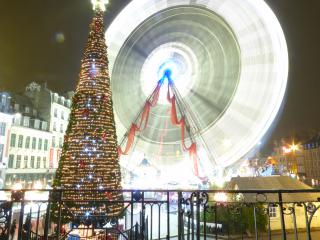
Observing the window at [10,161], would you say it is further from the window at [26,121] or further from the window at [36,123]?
the window at [36,123]

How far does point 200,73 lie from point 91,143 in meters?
11.4

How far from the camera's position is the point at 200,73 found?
791 inches

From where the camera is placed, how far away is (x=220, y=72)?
64.5 ft

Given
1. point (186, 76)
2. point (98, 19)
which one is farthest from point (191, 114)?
point (98, 19)

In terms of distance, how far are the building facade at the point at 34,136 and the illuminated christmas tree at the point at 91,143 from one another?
20.5m

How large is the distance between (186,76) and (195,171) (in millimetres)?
6147

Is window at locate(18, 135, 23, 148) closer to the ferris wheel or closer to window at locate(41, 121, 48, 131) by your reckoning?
window at locate(41, 121, 48, 131)

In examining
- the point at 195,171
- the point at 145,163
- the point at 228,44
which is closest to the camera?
the point at 195,171

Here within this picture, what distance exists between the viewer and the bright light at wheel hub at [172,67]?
65.4 feet

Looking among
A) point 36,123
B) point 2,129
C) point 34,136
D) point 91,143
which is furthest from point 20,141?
point 91,143

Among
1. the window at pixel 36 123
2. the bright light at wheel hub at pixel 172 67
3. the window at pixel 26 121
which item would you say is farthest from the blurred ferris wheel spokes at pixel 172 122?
the window at pixel 36 123

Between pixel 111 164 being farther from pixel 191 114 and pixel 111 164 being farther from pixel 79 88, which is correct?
pixel 191 114

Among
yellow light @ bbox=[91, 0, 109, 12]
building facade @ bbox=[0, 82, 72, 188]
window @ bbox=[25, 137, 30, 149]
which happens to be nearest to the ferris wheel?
yellow light @ bbox=[91, 0, 109, 12]

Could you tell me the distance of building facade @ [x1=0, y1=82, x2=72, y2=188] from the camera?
102ft
